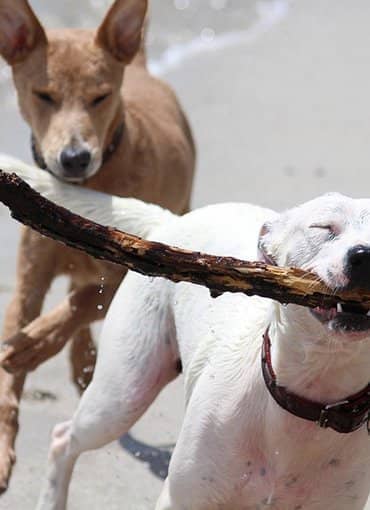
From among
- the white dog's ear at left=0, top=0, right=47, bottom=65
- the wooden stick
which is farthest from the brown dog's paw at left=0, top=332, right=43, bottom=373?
the wooden stick

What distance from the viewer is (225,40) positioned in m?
11.0

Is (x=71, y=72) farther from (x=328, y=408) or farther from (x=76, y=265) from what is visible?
(x=328, y=408)

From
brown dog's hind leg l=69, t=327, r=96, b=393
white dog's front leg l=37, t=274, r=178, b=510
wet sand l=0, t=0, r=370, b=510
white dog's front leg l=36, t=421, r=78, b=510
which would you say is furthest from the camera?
brown dog's hind leg l=69, t=327, r=96, b=393

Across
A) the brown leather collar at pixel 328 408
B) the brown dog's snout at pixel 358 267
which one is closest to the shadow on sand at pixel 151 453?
the brown leather collar at pixel 328 408

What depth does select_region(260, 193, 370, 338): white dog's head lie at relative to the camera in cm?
319

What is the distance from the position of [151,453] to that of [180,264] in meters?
Result: 2.47

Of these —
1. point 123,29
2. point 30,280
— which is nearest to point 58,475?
point 30,280

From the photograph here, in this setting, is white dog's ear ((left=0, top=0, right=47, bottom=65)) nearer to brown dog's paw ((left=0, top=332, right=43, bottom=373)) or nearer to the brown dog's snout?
brown dog's paw ((left=0, top=332, right=43, bottom=373))

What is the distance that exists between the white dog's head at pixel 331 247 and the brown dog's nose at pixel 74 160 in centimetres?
186

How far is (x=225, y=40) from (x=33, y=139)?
17.5 ft

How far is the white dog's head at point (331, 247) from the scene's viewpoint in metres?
3.19

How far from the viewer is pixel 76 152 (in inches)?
213

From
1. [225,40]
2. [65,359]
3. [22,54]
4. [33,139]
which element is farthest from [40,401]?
[225,40]

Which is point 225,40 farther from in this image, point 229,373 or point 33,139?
point 229,373
